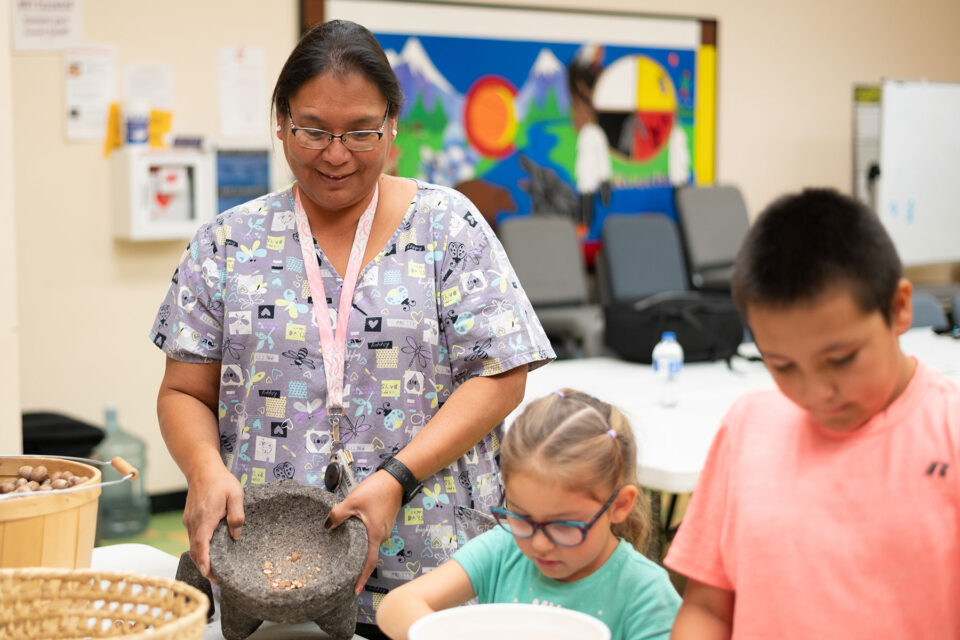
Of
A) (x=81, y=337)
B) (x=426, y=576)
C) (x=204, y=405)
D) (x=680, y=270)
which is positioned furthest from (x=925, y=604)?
(x=680, y=270)

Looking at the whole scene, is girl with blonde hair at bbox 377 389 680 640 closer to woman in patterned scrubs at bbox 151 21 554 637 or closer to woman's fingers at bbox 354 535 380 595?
woman's fingers at bbox 354 535 380 595

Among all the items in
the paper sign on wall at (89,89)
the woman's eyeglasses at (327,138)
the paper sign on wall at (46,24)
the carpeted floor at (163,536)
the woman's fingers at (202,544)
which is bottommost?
the carpeted floor at (163,536)

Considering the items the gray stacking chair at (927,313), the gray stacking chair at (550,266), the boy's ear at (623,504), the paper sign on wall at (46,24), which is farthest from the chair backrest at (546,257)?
the boy's ear at (623,504)

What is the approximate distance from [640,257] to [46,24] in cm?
282

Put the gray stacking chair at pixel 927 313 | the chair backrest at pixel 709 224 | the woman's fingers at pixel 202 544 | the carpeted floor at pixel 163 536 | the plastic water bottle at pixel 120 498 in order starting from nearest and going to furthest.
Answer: the woman's fingers at pixel 202 544 < the carpeted floor at pixel 163 536 < the plastic water bottle at pixel 120 498 < the gray stacking chair at pixel 927 313 < the chair backrest at pixel 709 224

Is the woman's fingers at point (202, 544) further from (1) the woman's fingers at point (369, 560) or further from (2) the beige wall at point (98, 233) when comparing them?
(2) the beige wall at point (98, 233)

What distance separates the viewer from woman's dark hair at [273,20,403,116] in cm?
159

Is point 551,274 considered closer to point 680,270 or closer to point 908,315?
point 680,270

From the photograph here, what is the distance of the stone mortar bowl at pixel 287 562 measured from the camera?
4.41ft

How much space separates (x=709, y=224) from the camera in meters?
5.93

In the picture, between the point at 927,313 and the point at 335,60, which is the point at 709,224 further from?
the point at 335,60

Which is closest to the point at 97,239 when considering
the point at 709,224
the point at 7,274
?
the point at 7,274

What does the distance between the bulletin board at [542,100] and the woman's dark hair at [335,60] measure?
3.50m

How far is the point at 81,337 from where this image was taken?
4516 millimetres
